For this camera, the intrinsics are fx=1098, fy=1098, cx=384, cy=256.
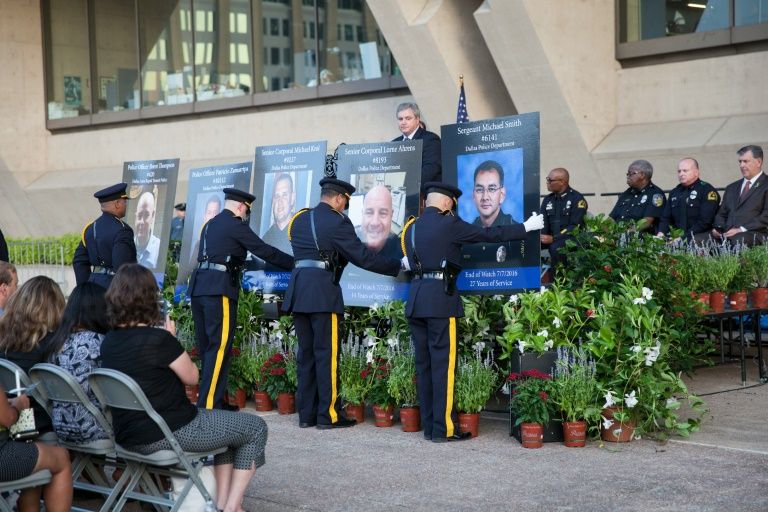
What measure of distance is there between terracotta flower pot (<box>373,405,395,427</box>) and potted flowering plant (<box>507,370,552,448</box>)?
46.8 inches

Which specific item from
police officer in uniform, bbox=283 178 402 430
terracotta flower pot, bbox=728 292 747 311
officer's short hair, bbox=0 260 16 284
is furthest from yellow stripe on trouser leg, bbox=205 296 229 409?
terracotta flower pot, bbox=728 292 747 311

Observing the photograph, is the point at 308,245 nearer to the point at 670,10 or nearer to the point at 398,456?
the point at 398,456

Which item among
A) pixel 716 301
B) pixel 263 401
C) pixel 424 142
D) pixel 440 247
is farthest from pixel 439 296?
pixel 716 301

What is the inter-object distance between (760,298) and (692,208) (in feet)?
7.41

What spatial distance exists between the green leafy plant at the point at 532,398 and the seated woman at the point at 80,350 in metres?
2.85

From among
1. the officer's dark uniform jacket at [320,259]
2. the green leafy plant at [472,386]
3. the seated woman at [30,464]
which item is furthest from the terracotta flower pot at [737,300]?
the seated woman at [30,464]

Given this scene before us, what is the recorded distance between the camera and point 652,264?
798cm

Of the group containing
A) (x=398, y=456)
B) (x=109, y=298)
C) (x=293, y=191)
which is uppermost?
(x=293, y=191)

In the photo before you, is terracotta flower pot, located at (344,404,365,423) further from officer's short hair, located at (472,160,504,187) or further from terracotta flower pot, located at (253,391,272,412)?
officer's short hair, located at (472,160,504,187)

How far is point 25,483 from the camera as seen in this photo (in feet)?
17.1

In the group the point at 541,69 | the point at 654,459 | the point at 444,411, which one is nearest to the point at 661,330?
the point at 654,459

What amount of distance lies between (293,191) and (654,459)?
440 cm

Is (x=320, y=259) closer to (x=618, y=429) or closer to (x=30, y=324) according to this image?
(x=618, y=429)

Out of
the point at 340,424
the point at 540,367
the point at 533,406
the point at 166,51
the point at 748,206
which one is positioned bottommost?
the point at 340,424
